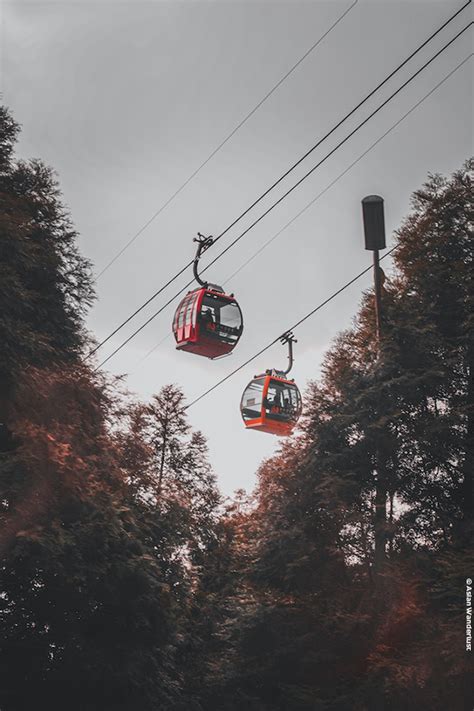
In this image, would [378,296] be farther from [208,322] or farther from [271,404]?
[271,404]

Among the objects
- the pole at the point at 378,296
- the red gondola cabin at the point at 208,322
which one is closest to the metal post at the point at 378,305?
the pole at the point at 378,296

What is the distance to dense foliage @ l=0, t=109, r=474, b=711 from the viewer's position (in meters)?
17.6

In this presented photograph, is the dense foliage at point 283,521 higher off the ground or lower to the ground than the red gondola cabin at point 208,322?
lower

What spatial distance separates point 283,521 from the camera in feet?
71.4

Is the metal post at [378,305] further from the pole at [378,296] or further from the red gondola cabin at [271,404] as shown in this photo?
the red gondola cabin at [271,404]

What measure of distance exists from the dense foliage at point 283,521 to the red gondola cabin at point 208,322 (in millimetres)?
2706

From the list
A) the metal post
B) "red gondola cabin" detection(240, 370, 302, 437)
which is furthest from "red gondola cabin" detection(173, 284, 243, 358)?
"red gondola cabin" detection(240, 370, 302, 437)

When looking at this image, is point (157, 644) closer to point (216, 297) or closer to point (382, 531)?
point (382, 531)

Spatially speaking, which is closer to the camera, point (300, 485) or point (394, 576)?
point (394, 576)

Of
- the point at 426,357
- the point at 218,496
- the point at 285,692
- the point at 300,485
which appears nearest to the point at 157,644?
the point at 285,692

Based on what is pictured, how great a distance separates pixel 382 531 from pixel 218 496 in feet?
66.8

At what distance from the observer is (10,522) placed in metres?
17.4

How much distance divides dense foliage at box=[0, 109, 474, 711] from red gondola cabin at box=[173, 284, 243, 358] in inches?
107

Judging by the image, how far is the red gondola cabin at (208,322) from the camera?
22.5 metres
